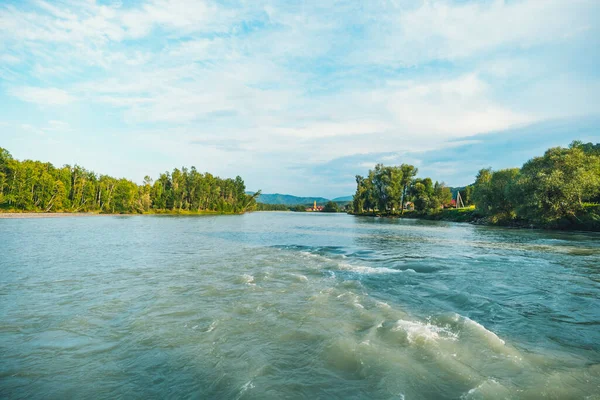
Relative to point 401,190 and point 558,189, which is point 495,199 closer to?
point 558,189

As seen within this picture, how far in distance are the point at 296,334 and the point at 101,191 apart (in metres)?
117

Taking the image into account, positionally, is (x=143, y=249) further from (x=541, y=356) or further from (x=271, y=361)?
(x=541, y=356)

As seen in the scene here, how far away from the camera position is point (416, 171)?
10725cm

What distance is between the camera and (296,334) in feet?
25.5

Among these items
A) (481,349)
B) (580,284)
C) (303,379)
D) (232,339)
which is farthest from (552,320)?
(232,339)

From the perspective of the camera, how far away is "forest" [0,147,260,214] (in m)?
78.6

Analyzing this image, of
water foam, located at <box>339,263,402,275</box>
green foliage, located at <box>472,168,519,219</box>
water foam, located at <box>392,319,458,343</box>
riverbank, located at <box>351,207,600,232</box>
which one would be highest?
green foliage, located at <box>472,168,519,219</box>

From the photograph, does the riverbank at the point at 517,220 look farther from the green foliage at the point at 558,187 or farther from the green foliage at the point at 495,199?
the green foliage at the point at 495,199

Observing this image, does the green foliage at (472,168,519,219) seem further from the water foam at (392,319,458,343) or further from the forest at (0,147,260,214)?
the forest at (0,147,260,214)

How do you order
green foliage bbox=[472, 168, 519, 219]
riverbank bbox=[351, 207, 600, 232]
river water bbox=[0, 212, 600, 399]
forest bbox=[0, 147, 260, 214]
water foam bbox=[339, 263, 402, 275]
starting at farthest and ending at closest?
forest bbox=[0, 147, 260, 214]
green foliage bbox=[472, 168, 519, 219]
riverbank bbox=[351, 207, 600, 232]
water foam bbox=[339, 263, 402, 275]
river water bbox=[0, 212, 600, 399]

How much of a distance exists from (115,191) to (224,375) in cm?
11875

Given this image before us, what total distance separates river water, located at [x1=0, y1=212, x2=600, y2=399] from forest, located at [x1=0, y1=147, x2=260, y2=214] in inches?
3376

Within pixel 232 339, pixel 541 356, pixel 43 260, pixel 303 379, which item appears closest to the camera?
pixel 303 379

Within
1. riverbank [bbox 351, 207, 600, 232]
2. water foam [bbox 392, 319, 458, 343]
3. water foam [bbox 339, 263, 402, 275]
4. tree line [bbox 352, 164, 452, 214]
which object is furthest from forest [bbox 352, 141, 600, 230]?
water foam [bbox 392, 319, 458, 343]
